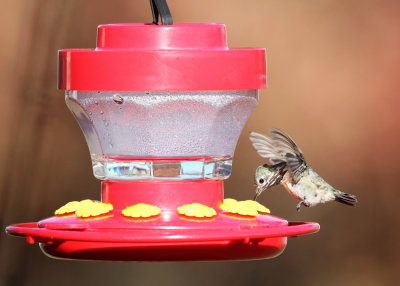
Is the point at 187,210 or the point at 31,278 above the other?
the point at 187,210

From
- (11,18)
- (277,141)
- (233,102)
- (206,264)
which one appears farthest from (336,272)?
(233,102)

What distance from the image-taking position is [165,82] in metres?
2.20

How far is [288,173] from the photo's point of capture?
148 inches

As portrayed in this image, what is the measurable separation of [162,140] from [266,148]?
129 cm

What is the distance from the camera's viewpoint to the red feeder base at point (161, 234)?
2064 millimetres

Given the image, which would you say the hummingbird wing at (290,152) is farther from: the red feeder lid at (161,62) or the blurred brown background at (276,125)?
the blurred brown background at (276,125)

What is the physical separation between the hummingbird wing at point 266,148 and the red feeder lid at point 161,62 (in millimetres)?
1238

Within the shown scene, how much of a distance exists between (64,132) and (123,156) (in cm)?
280

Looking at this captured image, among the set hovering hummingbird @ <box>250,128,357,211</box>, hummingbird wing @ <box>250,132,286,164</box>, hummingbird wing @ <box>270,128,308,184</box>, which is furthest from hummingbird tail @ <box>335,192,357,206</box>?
hummingbird wing @ <box>250,132,286,164</box>

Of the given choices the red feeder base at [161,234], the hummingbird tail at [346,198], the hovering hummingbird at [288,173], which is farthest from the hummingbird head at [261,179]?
the red feeder base at [161,234]

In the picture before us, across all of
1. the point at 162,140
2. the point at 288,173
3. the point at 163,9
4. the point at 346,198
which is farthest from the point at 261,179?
the point at 163,9

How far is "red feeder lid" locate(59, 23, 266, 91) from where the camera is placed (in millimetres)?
2203

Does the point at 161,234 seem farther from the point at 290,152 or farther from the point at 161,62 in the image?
the point at 290,152

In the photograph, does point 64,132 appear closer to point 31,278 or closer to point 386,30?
point 31,278
